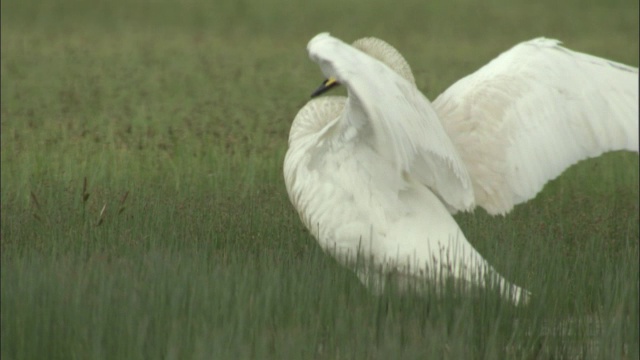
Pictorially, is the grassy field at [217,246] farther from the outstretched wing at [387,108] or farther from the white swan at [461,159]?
the outstretched wing at [387,108]

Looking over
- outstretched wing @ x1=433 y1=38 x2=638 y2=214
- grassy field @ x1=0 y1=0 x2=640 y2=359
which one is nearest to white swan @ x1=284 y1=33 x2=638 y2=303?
outstretched wing @ x1=433 y1=38 x2=638 y2=214

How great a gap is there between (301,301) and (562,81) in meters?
1.75

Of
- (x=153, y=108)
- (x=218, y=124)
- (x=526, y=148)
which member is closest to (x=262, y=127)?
(x=218, y=124)

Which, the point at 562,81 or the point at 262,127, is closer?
the point at 562,81

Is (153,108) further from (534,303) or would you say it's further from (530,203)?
(534,303)

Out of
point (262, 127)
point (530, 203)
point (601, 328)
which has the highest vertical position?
point (262, 127)

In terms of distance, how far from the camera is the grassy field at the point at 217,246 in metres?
4.89

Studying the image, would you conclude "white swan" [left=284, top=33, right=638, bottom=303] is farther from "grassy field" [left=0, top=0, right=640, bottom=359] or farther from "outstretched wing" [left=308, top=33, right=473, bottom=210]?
"grassy field" [left=0, top=0, right=640, bottom=359]

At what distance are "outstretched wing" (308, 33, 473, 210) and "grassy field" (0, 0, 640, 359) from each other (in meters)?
0.62

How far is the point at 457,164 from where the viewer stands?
5508 mm

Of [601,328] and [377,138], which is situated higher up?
[377,138]

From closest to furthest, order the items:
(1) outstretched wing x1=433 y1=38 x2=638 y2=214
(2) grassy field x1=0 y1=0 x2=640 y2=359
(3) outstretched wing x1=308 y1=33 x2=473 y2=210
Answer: (2) grassy field x1=0 y1=0 x2=640 y2=359
(3) outstretched wing x1=308 y1=33 x2=473 y2=210
(1) outstretched wing x1=433 y1=38 x2=638 y2=214

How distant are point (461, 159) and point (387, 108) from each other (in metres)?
0.86

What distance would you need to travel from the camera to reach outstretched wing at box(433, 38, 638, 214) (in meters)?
6.00
